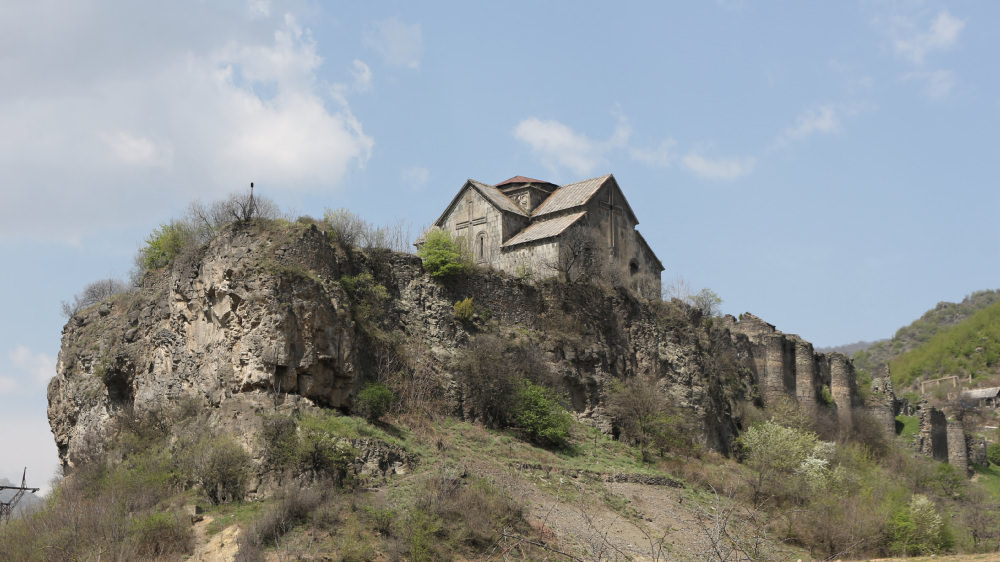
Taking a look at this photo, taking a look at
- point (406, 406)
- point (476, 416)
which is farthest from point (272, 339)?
point (476, 416)

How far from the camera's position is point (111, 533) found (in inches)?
904

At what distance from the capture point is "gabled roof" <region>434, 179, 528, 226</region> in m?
40.4

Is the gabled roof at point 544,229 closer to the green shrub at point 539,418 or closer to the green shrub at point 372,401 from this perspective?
the green shrub at point 539,418

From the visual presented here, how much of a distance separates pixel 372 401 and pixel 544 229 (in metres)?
13.0

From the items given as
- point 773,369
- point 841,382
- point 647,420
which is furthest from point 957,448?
point 647,420

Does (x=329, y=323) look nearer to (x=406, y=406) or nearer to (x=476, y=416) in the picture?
(x=406, y=406)

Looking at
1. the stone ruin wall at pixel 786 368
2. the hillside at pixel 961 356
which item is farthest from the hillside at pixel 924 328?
the stone ruin wall at pixel 786 368

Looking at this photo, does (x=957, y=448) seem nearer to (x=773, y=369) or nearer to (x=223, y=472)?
(x=773, y=369)

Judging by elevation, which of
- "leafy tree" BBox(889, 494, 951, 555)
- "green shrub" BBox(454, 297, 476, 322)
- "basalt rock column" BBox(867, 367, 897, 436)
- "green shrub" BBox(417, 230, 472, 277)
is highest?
"green shrub" BBox(417, 230, 472, 277)

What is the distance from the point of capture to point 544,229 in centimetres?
3912

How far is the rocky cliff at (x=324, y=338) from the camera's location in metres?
27.7

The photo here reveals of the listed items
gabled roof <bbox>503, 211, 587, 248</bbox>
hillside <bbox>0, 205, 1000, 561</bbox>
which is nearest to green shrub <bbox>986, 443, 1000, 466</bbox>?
hillside <bbox>0, 205, 1000, 561</bbox>

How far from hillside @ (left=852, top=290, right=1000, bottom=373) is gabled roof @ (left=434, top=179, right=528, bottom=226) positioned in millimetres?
73912

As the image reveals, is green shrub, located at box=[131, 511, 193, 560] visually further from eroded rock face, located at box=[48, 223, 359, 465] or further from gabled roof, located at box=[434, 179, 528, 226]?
gabled roof, located at box=[434, 179, 528, 226]
